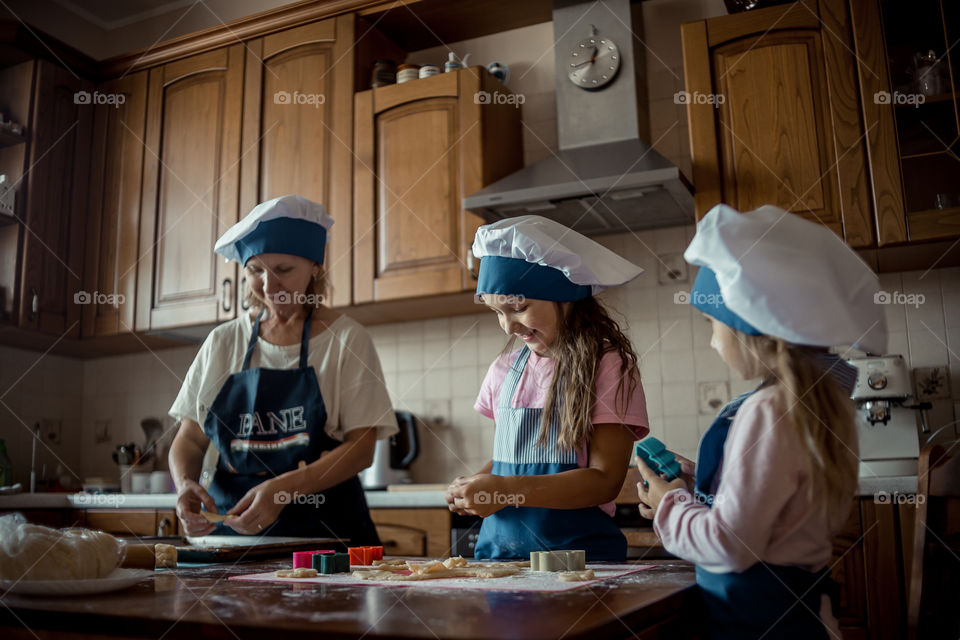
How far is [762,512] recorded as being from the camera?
872mm

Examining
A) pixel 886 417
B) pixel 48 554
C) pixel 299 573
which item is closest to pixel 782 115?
pixel 886 417

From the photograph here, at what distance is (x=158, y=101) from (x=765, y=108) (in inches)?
95.5

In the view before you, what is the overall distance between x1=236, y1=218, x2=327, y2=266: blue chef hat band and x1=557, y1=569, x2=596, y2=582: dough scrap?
3.33 feet

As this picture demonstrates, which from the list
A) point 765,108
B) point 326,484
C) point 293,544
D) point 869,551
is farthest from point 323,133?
point 869,551

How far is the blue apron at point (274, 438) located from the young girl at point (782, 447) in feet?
3.00

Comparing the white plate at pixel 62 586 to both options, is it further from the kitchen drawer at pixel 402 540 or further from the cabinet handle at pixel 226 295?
the cabinet handle at pixel 226 295

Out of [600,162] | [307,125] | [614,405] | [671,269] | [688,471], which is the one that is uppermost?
[307,125]

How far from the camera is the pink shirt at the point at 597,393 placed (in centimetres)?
135

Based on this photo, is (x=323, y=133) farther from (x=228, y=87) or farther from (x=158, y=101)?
(x=158, y=101)

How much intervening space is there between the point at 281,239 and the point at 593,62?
4.82ft

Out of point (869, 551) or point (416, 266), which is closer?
point (869, 551)

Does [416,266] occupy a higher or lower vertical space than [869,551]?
higher

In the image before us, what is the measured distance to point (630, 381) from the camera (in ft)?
4.52

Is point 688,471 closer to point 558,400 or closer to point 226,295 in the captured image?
point 558,400
